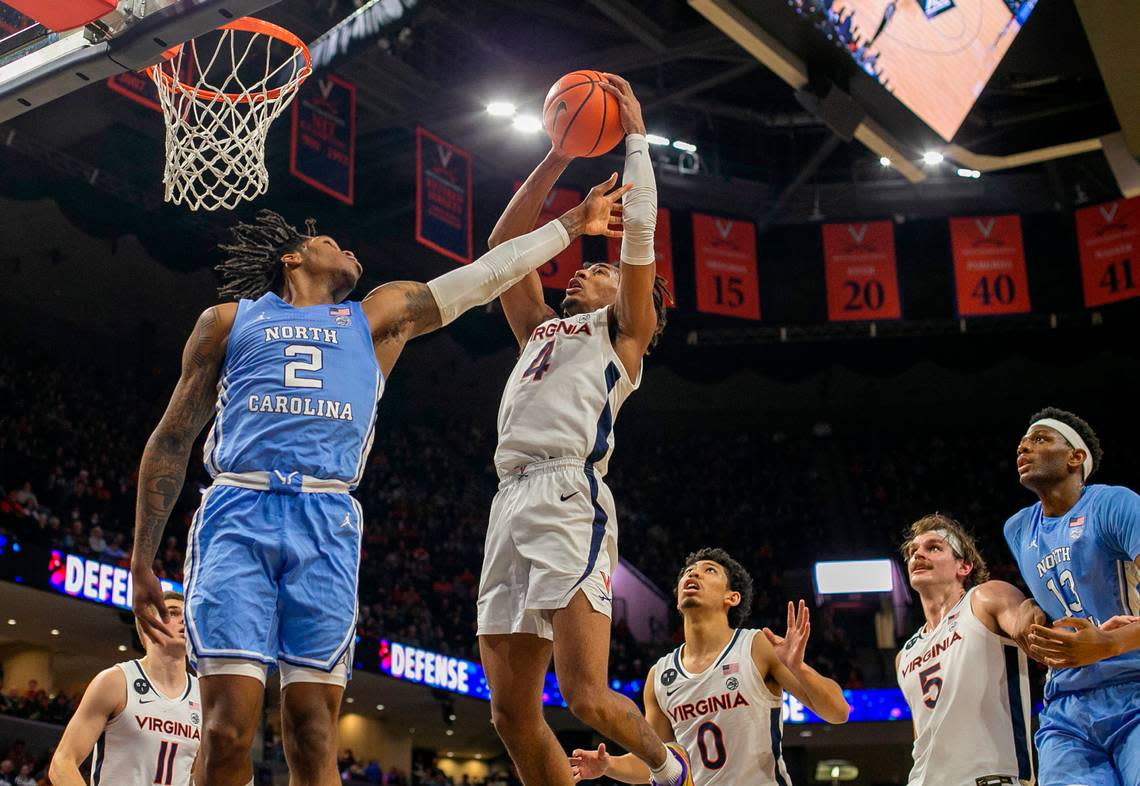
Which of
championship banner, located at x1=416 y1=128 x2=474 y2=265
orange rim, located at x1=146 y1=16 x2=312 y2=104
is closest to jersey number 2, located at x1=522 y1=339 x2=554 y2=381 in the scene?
orange rim, located at x1=146 y1=16 x2=312 y2=104

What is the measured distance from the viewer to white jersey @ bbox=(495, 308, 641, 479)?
4812 millimetres

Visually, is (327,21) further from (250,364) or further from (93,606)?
(250,364)

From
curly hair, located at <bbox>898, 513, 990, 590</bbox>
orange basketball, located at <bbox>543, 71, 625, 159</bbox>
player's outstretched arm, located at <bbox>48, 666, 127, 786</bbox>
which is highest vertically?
orange basketball, located at <bbox>543, 71, 625, 159</bbox>

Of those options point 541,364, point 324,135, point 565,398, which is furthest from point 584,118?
point 324,135

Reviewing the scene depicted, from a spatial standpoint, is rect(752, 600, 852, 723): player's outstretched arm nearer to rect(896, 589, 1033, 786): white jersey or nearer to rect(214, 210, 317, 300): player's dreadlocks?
rect(896, 589, 1033, 786): white jersey

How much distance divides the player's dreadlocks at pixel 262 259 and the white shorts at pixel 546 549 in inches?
45.9

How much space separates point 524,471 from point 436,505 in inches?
730

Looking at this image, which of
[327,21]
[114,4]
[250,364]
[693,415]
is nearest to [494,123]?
[327,21]

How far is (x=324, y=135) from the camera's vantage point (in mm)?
15617

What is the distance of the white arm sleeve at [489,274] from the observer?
4.53 m

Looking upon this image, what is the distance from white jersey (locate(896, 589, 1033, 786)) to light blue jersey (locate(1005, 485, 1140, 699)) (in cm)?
23

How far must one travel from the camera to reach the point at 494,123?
19609mm

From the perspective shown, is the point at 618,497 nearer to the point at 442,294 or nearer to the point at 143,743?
the point at 143,743

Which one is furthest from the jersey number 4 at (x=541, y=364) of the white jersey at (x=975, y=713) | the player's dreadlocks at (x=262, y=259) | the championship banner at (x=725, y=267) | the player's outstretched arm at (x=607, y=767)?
the championship banner at (x=725, y=267)
